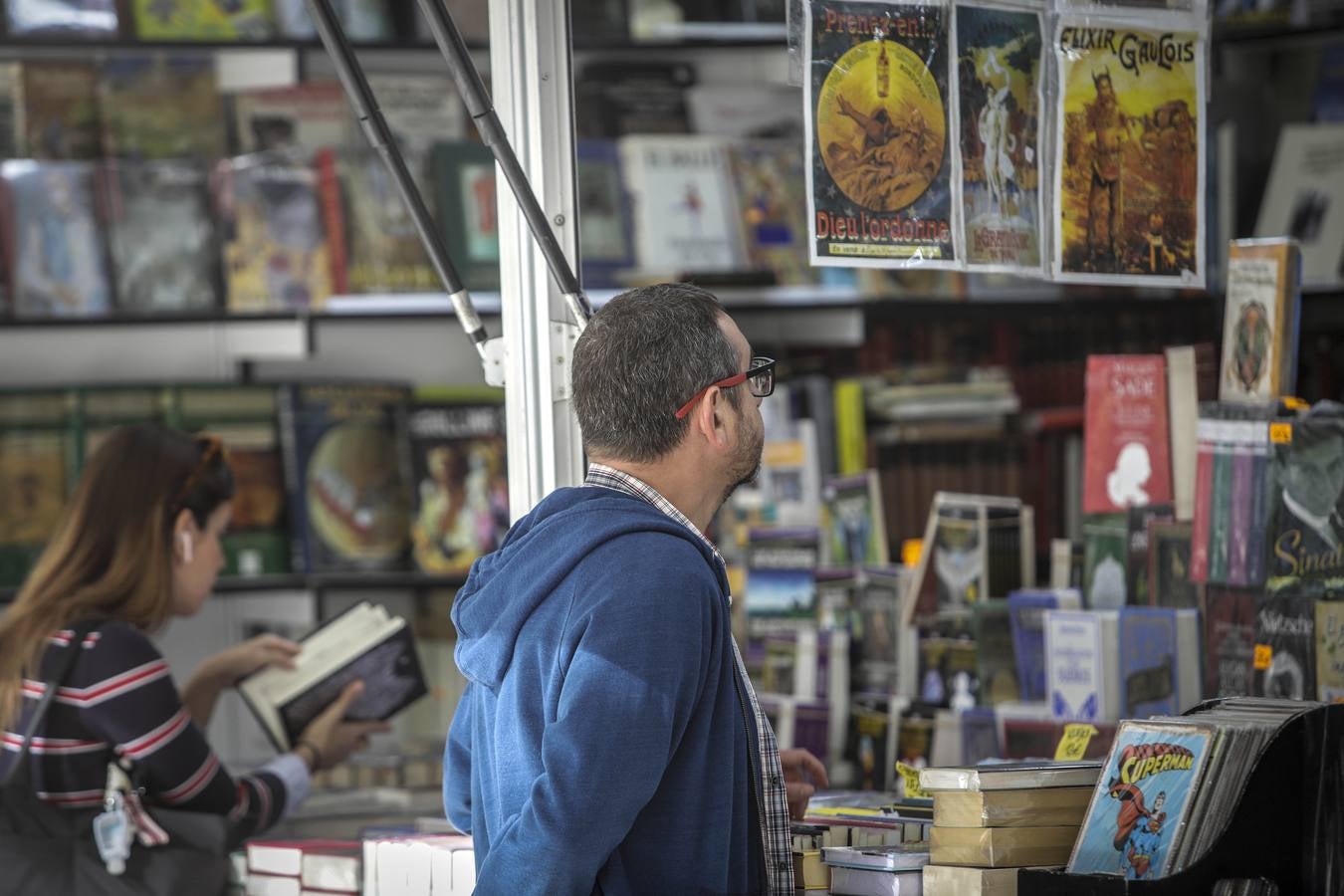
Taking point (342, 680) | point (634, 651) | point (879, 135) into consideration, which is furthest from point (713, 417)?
point (342, 680)

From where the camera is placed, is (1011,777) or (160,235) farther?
(160,235)

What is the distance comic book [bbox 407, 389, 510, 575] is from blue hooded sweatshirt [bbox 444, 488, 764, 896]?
2355 millimetres

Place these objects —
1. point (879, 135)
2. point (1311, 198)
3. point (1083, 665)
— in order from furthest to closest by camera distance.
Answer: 1. point (1311, 198)
2. point (1083, 665)
3. point (879, 135)

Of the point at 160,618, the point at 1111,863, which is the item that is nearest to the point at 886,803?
the point at 1111,863

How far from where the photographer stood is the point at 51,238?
4137 millimetres

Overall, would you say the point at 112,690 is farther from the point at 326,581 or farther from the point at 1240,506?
the point at 1240,506

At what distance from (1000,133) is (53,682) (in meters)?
1.71

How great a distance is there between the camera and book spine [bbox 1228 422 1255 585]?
2.63 m

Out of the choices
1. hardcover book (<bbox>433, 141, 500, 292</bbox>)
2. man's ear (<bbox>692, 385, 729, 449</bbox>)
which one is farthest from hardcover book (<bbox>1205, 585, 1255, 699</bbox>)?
hardcover book (<bbox>433, 141, 500, 292</bbox>)

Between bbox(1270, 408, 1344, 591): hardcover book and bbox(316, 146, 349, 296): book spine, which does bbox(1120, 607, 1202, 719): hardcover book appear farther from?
bbox(316, 146, 349, 296): book spine

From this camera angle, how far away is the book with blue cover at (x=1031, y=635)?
3078 millimetres

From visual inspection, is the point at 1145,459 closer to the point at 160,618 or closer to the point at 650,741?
the point at 650,741

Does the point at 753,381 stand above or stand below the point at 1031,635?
above

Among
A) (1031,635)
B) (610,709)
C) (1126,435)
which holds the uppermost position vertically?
(1126,435)
